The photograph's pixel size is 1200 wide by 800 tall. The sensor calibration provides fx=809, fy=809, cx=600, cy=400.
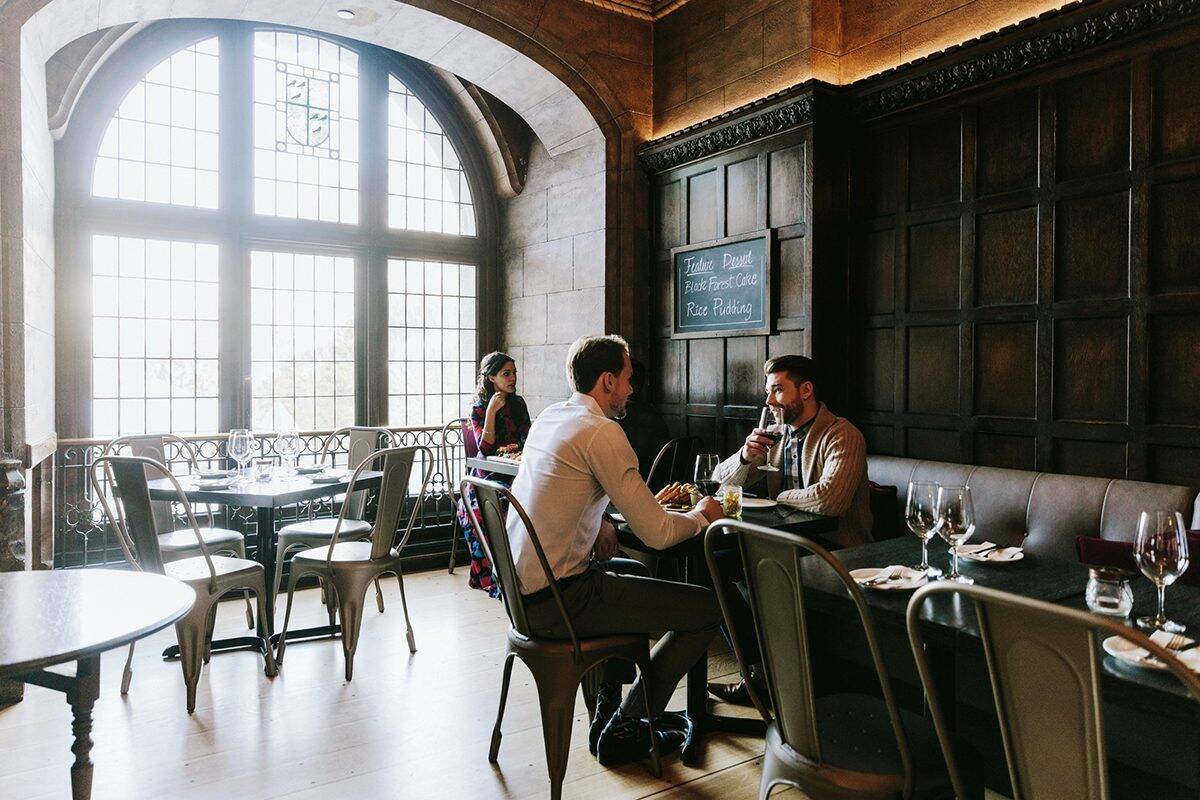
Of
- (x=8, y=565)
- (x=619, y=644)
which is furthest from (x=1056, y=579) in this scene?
(x=8, y=565)

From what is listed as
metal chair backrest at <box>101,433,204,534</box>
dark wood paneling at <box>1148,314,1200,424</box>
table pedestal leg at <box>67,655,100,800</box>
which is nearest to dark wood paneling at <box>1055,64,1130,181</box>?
dark wood paneling at <box>1148,314,1200,424</box>

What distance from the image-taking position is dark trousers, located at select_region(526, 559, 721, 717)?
253 centimetres

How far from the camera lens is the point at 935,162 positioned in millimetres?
4051

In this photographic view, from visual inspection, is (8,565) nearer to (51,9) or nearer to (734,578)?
(51,9)

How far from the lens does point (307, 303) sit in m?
6.18

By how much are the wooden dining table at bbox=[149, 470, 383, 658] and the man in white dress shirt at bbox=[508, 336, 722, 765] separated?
1.70m

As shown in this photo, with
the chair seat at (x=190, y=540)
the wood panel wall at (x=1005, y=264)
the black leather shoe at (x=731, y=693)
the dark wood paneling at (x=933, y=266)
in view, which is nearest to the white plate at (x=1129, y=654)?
the black leather shoe at (x=731, y=693)

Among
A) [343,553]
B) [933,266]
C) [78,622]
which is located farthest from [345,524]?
[933,266]

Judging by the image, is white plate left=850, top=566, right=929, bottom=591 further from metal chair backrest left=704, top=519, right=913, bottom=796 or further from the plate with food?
the plate with food

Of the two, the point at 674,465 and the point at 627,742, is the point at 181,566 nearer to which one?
the point at 627,742

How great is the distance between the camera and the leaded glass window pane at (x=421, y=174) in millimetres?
6465

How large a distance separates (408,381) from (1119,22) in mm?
5113

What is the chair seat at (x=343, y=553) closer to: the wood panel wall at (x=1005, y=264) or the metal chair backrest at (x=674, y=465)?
the metal chair backrest at (x=674, y=465)

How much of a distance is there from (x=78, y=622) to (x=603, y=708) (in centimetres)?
187
